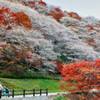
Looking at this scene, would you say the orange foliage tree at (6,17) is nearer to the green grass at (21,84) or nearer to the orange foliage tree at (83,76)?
the green grass at (21,84)

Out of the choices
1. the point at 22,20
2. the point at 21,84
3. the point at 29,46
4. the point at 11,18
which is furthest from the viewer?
the point at 22,20

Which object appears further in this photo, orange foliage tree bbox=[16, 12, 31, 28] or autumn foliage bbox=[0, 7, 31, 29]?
orange foliage tree bbox=[16, 12, 31, 28]

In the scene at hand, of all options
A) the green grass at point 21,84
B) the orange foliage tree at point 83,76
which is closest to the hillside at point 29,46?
the green grass at point 21,84

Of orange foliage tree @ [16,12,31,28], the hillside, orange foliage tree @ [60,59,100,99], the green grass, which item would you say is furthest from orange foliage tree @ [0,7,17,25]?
orange foliage tree @ [60,59,100,99]

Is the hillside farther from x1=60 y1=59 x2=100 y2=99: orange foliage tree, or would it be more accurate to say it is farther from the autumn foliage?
x1=60 y1=59 x2=100 y2=99: orange foliage tree

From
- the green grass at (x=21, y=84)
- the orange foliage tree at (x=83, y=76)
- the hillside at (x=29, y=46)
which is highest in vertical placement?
the hillside at (x=29, y=46)

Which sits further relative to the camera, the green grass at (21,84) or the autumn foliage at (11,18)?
the autumn foliage at (11,18)

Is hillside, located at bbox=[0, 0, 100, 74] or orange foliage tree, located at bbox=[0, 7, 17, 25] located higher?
orange foliage tree, located at bbox=[0, 7, 17, 25]

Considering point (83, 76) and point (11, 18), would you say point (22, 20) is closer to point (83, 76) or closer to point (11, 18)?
point (11, 18)

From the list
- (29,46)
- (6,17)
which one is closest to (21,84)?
(29,46)

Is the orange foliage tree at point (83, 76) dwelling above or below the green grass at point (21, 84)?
above

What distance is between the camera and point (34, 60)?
2086 cm

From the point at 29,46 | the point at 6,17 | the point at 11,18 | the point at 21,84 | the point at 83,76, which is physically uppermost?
the point at 6,17

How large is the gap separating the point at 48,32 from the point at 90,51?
12277 mm
